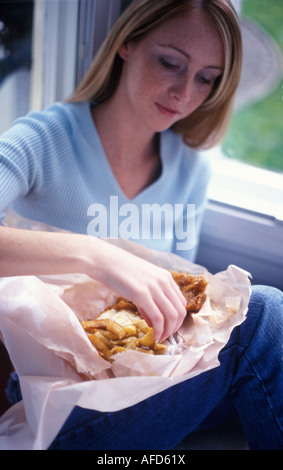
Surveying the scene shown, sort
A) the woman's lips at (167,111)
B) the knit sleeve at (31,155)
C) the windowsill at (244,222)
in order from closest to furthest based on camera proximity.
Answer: the knit sleeve at (31,155) < the woman's lips at (167,111) < the windowsill at (244,222)

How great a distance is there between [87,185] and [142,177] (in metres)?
0.14

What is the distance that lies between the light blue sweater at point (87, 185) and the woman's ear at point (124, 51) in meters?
0.12

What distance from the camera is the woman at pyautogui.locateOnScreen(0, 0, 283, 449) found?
576mm

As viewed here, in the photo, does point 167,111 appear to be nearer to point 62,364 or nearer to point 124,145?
point 124,145

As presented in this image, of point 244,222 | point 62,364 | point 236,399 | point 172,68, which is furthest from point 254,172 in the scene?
point 62,364

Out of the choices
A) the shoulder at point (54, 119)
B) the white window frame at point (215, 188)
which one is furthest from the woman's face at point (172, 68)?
the white window frame at point (215, 188)

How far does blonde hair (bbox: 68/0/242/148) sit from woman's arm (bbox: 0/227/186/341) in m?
0.38

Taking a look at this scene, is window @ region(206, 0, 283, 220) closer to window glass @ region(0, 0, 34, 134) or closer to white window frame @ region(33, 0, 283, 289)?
white window frame @ region(33, 0, 283, 289)

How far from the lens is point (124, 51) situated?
776 mm

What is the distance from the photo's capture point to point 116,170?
34.0 inches

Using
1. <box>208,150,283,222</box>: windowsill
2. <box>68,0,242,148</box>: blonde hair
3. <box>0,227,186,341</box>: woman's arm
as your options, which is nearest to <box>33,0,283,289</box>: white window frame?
<box>208,150,283,222</box>: windowsill

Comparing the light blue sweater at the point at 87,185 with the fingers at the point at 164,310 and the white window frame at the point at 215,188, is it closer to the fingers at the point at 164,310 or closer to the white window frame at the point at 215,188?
the white window frame at the point at 215,188

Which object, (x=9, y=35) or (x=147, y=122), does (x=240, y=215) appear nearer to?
(x=147, y=122)

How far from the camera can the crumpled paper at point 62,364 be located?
50 cm
